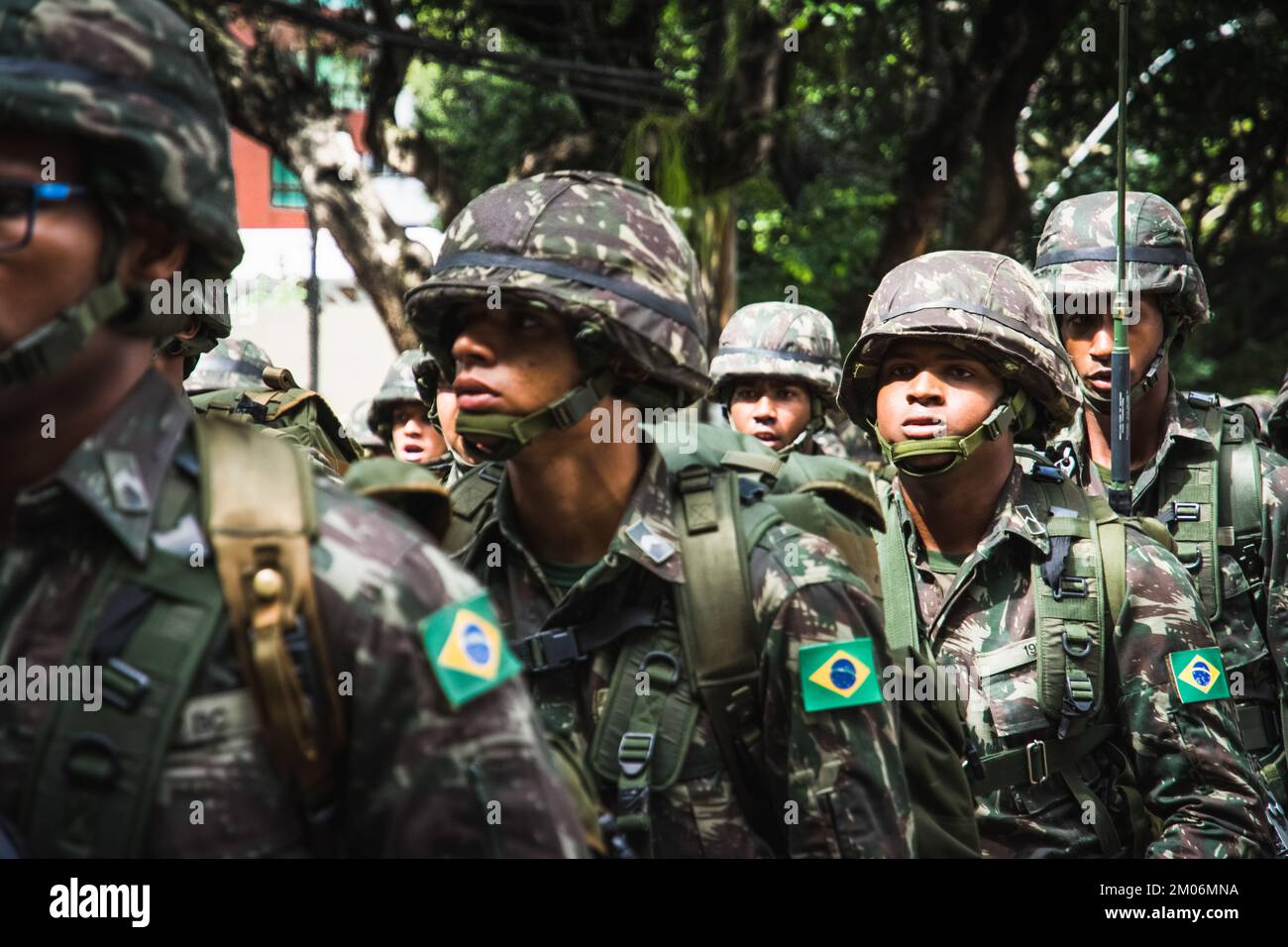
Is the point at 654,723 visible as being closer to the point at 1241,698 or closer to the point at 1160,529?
the point at 1160,529

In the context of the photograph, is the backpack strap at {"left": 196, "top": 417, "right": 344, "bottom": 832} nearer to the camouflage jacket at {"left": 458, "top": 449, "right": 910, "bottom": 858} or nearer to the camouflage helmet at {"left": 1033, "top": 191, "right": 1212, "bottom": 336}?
the camouflage jacket at {"left": 458, "top": 449, "right": 910, "bottom": 858}

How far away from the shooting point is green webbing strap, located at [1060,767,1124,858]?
4652 millimetres

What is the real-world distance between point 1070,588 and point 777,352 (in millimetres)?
4167

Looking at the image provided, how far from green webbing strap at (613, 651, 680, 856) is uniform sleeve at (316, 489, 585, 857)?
122cm

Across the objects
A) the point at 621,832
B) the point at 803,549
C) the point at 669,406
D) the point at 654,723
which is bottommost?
the point at 621,832

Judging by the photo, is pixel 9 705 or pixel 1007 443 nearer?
pixel 9 705

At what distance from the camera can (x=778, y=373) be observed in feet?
28.7

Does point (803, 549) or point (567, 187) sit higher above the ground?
point (567, 187)

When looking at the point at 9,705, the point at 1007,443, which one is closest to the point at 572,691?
the point at 9,705

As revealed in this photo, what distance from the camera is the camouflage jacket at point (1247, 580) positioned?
6.31m

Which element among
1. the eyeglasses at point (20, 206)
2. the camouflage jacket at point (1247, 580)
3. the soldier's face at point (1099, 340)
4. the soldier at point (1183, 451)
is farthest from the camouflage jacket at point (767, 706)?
the soldier's face at point (1099, 340)

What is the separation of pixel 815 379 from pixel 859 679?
17.9ft

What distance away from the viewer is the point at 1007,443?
5.22 metres

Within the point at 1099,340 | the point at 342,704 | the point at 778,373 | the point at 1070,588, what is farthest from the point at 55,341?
the point at 778,373
